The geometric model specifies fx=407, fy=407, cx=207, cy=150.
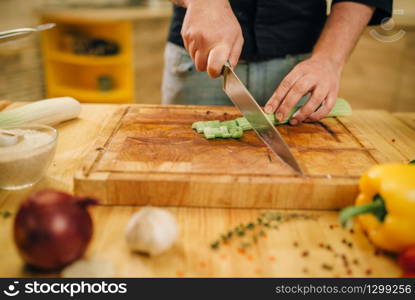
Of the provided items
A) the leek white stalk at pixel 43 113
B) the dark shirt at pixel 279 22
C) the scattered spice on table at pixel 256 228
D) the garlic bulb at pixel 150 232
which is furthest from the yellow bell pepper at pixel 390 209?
the leek white stalk at pixel 43 113

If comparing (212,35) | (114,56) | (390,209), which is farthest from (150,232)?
(114,56)

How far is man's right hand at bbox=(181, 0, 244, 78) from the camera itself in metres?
1.21

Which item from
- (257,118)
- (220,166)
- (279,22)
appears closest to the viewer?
(220,166)

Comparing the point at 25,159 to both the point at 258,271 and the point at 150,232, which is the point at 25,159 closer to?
the point at 150,232

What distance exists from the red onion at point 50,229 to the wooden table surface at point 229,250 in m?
0.07

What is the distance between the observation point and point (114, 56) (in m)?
3.61

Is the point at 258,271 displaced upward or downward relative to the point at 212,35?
downward

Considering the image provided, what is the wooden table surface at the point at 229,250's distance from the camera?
804mm

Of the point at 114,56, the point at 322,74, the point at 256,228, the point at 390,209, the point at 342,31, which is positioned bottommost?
the point at 114,56

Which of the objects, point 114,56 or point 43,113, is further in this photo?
point 114,56

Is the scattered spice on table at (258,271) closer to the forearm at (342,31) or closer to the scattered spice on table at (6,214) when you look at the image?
the scattered spice on table at (6,214)

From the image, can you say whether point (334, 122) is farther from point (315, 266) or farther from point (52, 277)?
point (52, 277)

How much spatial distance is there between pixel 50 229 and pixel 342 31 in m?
1.25

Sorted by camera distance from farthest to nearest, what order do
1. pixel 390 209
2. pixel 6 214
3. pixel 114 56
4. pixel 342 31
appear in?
pixel 114 56 < pixel 342 31 < pixel 6 214 < pixel 390 209
